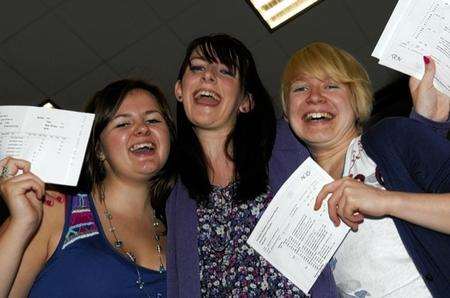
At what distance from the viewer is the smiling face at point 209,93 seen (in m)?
1.94

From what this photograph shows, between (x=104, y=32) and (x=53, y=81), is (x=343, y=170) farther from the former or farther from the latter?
(x=53, y=81)

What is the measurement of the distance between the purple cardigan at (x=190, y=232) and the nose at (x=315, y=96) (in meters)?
0.23

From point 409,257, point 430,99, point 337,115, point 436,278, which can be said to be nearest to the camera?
point 436,278

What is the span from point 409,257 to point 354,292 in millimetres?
219

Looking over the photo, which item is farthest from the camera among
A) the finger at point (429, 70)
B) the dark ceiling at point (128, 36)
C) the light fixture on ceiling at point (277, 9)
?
the light fixture on ceiling at point (277, 9)

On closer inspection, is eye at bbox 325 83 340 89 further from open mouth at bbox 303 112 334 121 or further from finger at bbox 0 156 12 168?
finger at bbox 0 156 12 168

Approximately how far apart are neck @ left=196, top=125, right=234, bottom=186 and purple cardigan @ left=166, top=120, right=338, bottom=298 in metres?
0.16

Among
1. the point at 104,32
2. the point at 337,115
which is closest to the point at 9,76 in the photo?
the point at 104,32

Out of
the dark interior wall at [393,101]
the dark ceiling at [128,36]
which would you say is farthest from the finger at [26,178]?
the dark interior wall at [393,101]

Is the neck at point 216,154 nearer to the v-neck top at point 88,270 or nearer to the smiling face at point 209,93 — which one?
the smiling face at point 209,93

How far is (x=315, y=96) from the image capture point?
1.66 meters

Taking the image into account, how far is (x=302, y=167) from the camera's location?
4.81ft

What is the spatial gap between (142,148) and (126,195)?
0.22 m

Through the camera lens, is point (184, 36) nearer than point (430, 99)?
No
